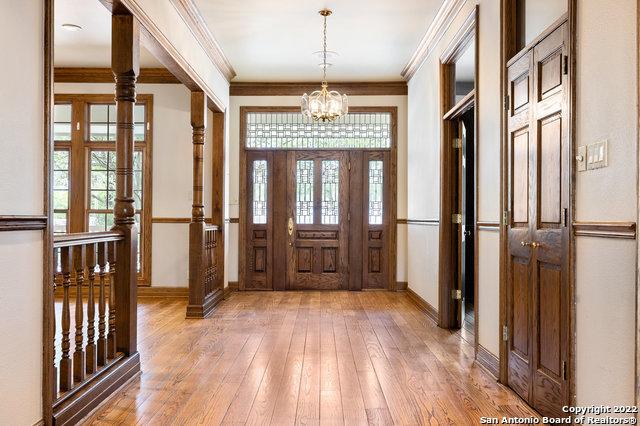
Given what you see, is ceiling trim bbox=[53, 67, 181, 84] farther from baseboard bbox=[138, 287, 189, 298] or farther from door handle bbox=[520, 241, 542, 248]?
door handle bbox=[520, 241, 542, 248]

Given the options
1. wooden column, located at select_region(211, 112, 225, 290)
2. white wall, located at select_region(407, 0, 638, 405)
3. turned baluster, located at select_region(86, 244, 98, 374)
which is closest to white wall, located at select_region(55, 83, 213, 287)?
wooden column, located at select_region(211, 112, 225, 290)

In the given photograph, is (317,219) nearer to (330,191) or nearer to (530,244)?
(330,191)

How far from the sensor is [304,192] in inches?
293

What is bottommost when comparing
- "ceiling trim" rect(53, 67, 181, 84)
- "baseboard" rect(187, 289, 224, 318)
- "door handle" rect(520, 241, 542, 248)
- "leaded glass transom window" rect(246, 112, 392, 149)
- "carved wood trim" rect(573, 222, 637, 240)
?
"baseboard" rect(187, 289, 224, 318)

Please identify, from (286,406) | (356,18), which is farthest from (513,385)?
(356,18)

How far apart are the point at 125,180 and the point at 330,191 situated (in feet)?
13.7

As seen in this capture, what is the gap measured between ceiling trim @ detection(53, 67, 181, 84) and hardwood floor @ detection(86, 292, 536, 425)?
10.1 feet

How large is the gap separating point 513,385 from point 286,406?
1381 millimetres

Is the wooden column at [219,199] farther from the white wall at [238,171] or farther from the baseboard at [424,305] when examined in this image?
the baseboard at [424,305]

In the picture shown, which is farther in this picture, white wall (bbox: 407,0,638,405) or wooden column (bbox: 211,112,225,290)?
wooden column (bbox: 211,112,225,290)

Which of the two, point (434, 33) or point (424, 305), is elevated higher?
point (434, 33)

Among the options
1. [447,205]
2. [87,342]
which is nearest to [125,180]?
[87,342]

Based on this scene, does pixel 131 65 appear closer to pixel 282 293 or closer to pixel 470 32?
pixel 470 32

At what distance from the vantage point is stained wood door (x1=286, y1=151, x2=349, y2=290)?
7.41 m
